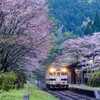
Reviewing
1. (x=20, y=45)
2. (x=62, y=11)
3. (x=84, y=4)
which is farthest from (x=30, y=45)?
(x=84, y=4)

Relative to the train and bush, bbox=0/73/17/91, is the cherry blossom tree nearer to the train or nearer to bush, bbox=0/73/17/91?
bush, bbox=0/73/17/91

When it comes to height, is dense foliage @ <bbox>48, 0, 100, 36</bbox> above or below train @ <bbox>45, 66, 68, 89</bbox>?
above

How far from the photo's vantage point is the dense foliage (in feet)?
367

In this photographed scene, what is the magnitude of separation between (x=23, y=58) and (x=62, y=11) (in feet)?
314

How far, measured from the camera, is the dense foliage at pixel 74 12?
112 meters

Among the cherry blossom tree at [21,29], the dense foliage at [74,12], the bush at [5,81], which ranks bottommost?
the bush at [5,81]

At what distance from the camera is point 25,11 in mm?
18406

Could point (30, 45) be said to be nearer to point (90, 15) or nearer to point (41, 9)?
point (41, 9)

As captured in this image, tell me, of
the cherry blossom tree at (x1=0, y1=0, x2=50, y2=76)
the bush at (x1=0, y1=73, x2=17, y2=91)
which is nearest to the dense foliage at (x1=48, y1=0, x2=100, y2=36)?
the cherry blossom tree at (x1=0, y1=0, x2=50, y2=76)

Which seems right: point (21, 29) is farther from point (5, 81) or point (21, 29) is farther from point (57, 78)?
point (57, 78)

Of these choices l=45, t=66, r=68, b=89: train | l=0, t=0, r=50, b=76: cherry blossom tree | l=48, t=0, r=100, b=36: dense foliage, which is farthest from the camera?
l=48, t=0, r=100, b=36: dense foliage

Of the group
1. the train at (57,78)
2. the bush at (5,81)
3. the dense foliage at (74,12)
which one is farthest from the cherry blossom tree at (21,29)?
the dense foliage at (74,12)

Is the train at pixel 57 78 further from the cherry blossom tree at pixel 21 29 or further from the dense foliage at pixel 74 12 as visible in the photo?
the dense foliage at pixel 74 12

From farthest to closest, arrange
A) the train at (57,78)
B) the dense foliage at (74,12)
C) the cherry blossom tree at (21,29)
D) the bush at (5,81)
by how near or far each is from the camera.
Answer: the dense foliage at (74,12) < the train at (57,78) < the bush at (5,81) < the cherry blossom tree at (21,29)
